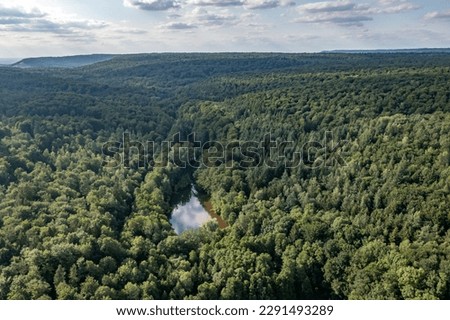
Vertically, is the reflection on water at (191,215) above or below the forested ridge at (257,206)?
below

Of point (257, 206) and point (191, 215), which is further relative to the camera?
point (191, 215)

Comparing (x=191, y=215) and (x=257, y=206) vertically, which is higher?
(x=257, y=206)

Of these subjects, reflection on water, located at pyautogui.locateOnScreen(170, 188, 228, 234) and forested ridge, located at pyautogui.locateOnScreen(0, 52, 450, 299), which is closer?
forested ridge, located at pyautogui.locateOnScreen(0, 52, 450, 299)

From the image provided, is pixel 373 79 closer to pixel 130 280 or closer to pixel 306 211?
pixel 306 211

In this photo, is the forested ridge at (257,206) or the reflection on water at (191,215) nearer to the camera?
the forested ridge at (257,206)

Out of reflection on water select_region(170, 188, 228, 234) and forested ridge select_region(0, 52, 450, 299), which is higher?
forested ridge select_region(0, 52, 450, 299)
